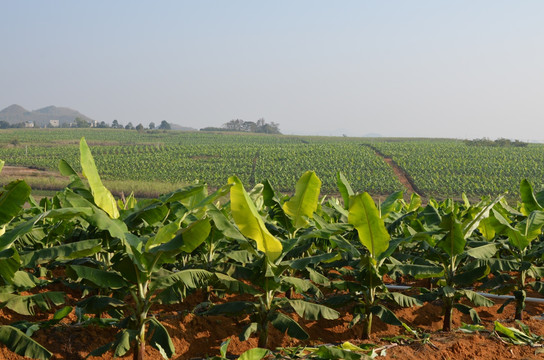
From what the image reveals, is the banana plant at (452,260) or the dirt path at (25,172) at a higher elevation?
the banana plant at (452,260)

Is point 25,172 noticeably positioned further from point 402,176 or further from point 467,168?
point 467,168

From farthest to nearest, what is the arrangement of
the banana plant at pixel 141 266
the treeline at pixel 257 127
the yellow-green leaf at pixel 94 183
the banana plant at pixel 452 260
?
the treeline at pixel 257 127 → the banana plant at pixel 452 260 → the yellow-green leaf at pixel 94 183 → the banana plant at pixel 141 266

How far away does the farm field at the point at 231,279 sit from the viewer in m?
4.48

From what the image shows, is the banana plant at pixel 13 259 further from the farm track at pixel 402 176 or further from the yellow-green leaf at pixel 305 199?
the farm track at pixel 402 176

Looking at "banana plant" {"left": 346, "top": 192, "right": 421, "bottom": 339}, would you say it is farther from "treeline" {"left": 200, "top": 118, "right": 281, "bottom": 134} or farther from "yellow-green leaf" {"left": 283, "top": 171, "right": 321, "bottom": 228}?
"treeline" {"left": 200, "top": 118, "right": 281, "bottom": 134}

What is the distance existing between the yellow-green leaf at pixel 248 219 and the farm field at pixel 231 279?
1cm

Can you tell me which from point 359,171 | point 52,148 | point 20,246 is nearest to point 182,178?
point 359,171

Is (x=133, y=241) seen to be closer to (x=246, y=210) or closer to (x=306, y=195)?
(x=246, y=210)

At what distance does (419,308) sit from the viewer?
7.36 metres

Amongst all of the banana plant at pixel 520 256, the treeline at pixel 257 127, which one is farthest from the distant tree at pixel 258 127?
the banana plant at pixel 520 256

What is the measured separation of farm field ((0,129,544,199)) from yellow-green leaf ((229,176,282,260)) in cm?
4044

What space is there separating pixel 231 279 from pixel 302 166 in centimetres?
5615

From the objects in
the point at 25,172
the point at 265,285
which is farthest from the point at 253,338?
the point at 25,172

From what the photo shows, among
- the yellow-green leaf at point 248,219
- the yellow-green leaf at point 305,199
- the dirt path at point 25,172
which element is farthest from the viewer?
the dirt path at point 25,172
